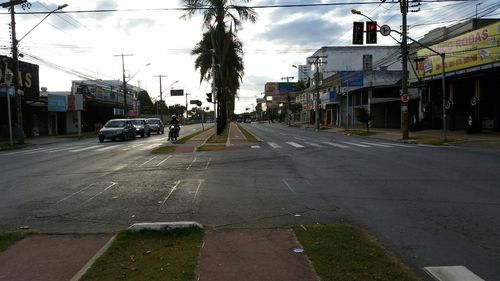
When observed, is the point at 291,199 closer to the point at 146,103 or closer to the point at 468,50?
the point at 468,50

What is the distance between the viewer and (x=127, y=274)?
5.03 m

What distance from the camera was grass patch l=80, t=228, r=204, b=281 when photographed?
16.4 ft

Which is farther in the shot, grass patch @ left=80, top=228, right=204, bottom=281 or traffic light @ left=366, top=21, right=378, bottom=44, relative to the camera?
traffic light @ left=366, top=21, right=378, bottom=44

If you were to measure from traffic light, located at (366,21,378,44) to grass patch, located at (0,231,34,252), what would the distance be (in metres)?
19.6

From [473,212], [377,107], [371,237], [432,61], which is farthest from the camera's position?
[377,107]

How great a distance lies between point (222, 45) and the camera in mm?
42281

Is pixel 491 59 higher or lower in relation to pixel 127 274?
higher

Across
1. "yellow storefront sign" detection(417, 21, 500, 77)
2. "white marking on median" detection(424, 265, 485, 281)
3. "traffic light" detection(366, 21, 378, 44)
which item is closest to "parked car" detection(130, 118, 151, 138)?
"traffic light" detection(366, 21, 378, 44)

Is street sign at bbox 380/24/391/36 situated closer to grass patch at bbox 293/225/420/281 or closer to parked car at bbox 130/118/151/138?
grass patch at bbox 293/225/420/281

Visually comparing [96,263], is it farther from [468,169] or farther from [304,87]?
[304,87]

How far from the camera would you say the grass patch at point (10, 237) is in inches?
248

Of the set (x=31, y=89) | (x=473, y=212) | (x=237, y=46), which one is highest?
(x=237, y=46)

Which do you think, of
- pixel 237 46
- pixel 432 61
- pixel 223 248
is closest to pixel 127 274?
pixel 223 248

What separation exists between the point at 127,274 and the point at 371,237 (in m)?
3.33
